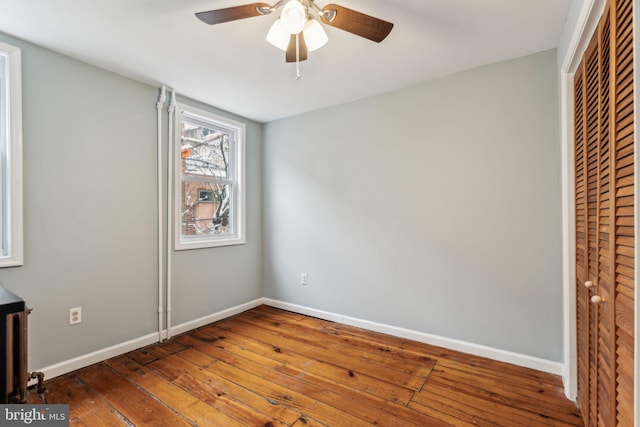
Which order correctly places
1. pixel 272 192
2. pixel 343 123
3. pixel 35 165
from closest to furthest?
pixel 35 165 < pixel 343 123 < pixel 272 192

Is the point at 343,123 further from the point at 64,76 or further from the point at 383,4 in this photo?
the point at 64,76

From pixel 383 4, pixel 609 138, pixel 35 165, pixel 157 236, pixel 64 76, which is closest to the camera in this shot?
pixel 609 138

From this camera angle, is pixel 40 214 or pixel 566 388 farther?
pixel 40 214

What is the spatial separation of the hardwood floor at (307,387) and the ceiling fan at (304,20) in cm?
211

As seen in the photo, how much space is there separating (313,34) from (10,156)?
2.07 metres

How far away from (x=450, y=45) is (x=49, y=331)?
343cm

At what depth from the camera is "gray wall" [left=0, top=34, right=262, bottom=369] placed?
2.02 metres

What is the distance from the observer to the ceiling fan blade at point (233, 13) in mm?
1411

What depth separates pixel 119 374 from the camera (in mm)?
2152

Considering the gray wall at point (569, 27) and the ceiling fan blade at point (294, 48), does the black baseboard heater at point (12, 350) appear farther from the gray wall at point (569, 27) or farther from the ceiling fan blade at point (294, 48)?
the gray wall at point (569, 27)

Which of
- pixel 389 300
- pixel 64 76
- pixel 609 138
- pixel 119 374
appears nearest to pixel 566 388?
pixel 389 300

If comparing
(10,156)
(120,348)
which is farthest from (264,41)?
(120,348)

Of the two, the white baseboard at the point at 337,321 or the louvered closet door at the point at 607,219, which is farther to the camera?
the white baseboard at the point at 337,321

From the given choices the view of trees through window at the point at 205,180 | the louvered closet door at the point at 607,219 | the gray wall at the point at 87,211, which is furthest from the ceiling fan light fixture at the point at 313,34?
the view of trees through window at the point at 205,180
